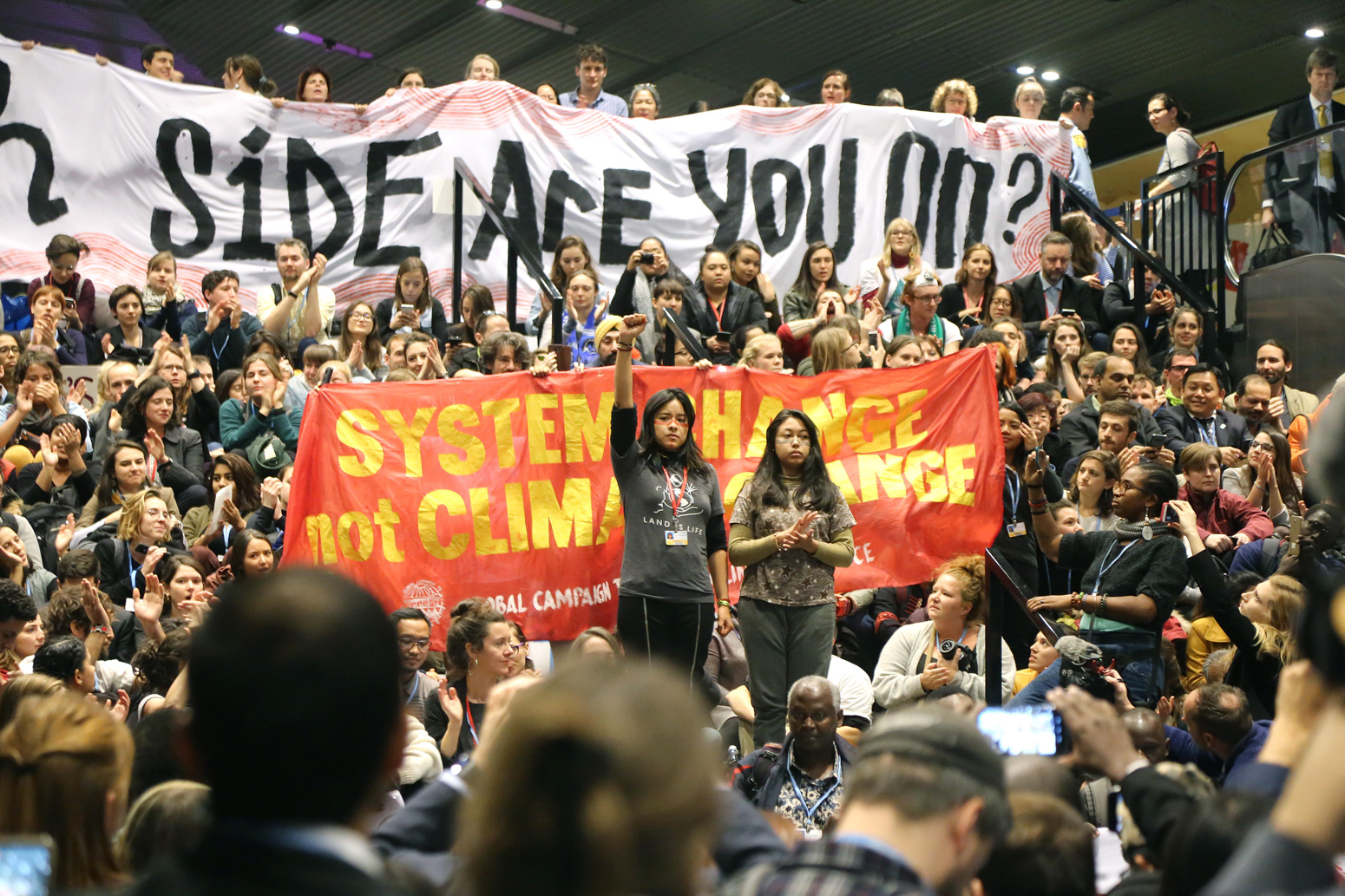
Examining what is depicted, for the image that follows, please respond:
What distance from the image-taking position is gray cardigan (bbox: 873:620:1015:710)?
6.52 metres

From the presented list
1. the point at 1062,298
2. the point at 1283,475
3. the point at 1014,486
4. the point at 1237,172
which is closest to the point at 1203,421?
the point at 1283,475

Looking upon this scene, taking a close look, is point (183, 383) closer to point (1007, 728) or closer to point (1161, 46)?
point (1007, 728)

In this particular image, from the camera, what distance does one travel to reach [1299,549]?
6301mm

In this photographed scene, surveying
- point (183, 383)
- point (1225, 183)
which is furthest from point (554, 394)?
point (1225, 183)

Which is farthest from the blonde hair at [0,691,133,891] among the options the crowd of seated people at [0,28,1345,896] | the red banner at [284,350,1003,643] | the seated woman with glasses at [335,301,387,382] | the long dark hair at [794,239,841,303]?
the long dark hair at [794,239,841,303]

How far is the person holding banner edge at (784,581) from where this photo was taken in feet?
20.7

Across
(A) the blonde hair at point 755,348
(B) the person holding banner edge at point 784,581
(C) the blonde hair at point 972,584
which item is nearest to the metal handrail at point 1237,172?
(A) the blonde hair at point 755,348

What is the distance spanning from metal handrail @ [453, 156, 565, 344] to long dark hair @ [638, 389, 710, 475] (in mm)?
2443

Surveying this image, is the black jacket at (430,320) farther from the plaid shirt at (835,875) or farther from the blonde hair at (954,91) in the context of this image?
the plaid shirt at (835,875)

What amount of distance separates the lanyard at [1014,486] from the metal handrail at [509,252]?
296 cm

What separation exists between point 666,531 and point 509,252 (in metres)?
4.25

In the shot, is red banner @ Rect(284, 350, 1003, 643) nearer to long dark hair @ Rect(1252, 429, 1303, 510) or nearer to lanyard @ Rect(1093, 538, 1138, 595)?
lanyard @ Rect(1093, 538, 1138, 595)

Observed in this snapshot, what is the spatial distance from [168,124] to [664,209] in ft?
12.8

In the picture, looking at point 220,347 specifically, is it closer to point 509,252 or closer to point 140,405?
point 140,405
